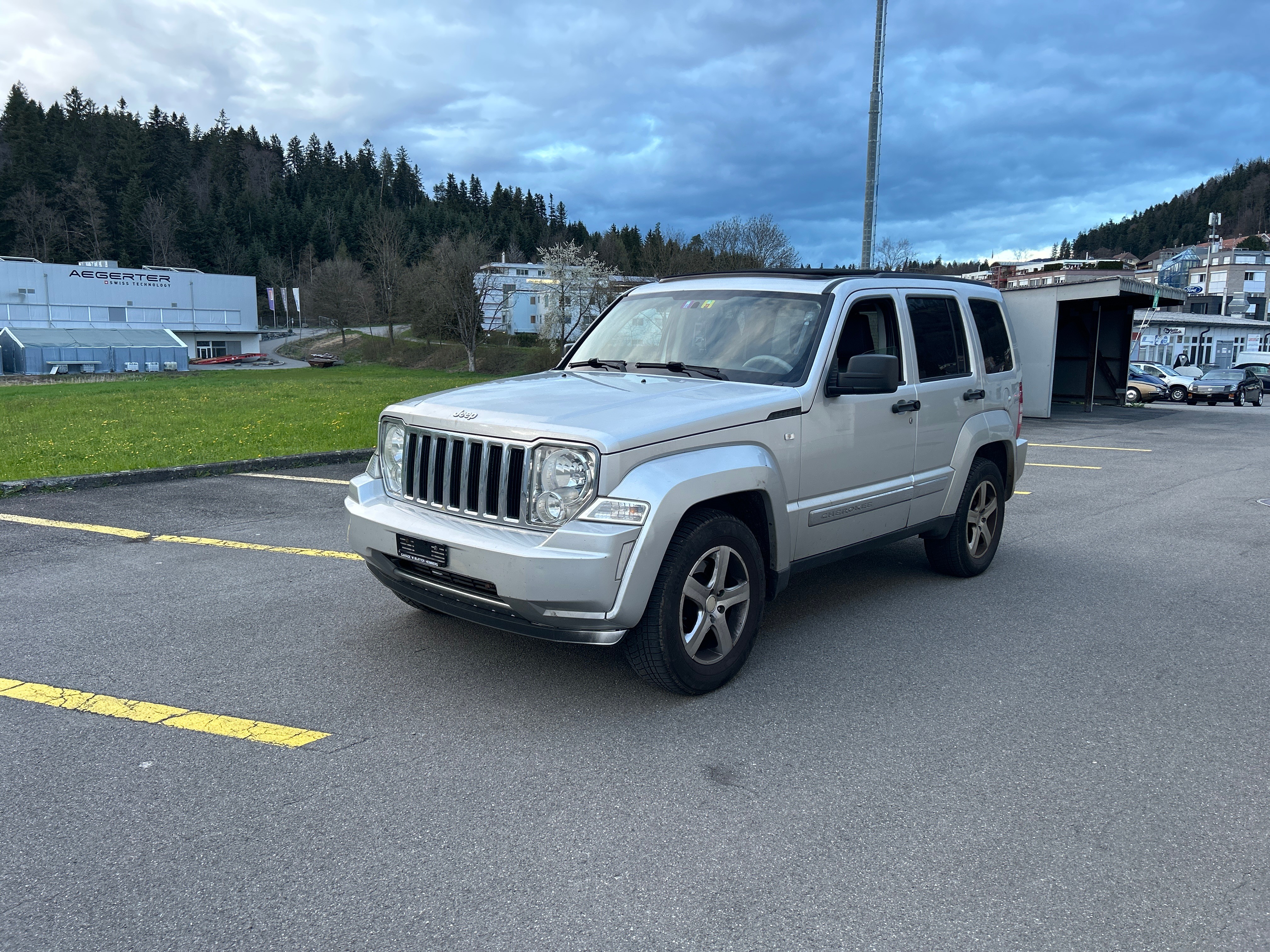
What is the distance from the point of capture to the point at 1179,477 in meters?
12.1

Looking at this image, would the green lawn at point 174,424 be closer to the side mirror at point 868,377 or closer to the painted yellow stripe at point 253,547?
the painted yellow stripe at point 253,547

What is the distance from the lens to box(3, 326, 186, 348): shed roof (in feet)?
198

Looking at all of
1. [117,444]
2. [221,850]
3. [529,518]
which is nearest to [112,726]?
[221,850]

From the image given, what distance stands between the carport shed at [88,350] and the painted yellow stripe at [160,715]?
58.8m

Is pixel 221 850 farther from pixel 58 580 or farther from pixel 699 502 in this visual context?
pixel 58 580

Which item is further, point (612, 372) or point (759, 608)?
point (612, 372)

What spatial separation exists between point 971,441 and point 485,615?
12.0 feet

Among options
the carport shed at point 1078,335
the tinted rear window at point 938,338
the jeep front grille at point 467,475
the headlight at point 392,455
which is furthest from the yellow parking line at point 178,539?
the carport shed at point 1078,335

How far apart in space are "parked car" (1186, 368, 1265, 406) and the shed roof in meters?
64.1

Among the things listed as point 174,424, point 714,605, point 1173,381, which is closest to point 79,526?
point 714,605

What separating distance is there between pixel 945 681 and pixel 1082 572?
9.56 ft

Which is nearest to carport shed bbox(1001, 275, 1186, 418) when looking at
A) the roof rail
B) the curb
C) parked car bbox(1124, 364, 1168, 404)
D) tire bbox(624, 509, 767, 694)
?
parked car bbox(1124, 364, 1168, 404)

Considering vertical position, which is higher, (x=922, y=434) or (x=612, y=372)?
(x=612, y=372)

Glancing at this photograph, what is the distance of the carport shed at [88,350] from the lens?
189 ft
